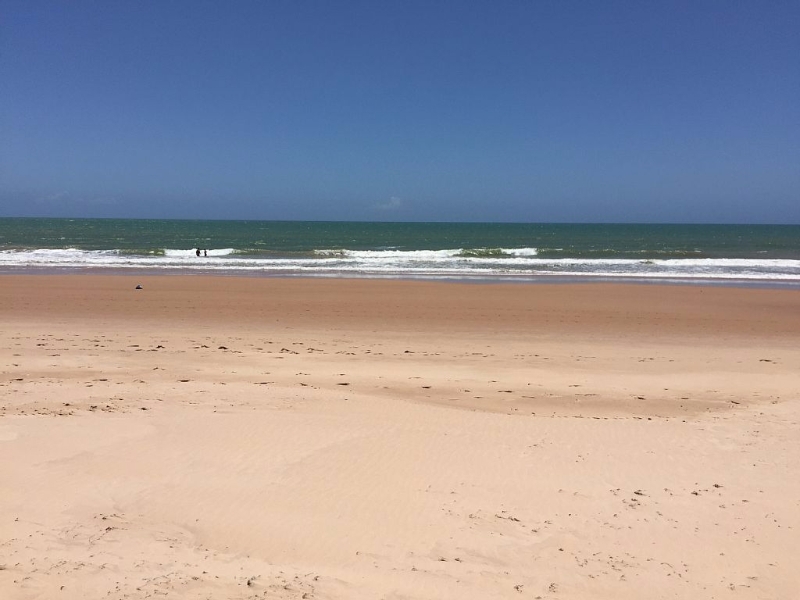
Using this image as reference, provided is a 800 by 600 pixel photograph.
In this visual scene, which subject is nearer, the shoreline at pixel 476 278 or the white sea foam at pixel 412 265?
the shoreline at pixel 476 278

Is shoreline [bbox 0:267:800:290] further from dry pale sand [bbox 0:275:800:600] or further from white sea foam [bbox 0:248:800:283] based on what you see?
dry pale sand [bbox 0:275:800:600]

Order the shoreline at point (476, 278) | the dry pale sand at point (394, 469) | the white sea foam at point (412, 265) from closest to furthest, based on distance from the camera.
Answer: the dry pale sand at point (394, 469) → the shoreline at point (476, 278) → the white sea foam at point (412, 265)

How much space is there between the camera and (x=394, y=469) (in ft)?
18.1

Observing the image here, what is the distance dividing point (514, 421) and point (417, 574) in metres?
3.50

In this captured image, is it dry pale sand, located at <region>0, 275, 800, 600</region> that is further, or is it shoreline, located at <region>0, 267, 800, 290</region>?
shoreline, located at <region>0, 267, 800, 290</region>

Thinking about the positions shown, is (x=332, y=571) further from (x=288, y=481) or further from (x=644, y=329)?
(x=644, y=329)

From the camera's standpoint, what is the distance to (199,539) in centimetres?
419

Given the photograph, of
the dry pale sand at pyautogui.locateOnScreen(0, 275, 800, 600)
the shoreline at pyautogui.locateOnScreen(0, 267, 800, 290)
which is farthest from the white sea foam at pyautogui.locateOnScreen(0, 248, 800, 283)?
the dry pale sand at pyautogui.locateOnScreen(0, 275, 800, 600)

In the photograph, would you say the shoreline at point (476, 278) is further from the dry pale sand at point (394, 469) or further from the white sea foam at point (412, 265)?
the dry pale sand at point (394, 469)

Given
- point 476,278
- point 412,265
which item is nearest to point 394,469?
point 476,278

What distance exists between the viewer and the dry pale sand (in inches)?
152

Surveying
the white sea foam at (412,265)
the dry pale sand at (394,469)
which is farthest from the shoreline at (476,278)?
the dry pale sand at (394,469)

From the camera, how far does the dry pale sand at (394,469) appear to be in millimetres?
3857

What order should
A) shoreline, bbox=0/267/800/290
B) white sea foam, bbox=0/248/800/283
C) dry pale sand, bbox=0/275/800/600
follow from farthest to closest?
1. white sea foam, bbox=0/248/800/283
2. shoreline, bbox=0/267/800/290
3. dry pale sand, bbox=0/275/800/600
